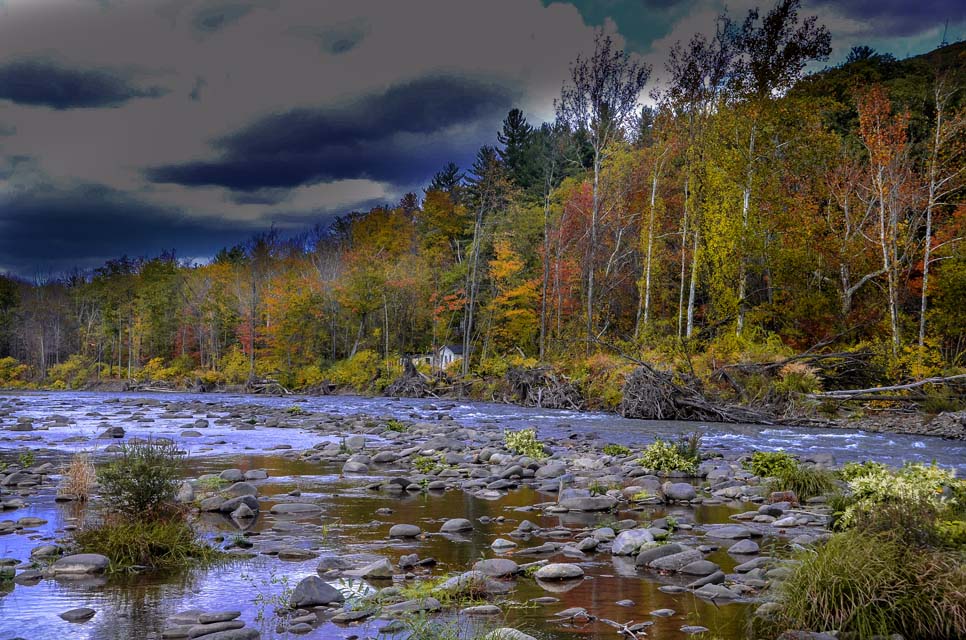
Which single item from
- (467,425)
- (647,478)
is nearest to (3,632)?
(647,478)

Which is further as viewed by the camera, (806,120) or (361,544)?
(806,120)

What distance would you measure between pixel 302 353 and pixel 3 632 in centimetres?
5442

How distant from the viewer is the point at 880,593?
15.8 feet

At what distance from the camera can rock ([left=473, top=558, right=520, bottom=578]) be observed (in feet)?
21.2

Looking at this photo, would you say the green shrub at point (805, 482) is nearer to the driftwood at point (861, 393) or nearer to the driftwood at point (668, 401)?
the driftwood at point (668, 401)

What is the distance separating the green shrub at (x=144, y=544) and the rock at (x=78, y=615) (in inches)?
47.7

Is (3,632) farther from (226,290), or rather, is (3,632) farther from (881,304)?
(226,290)

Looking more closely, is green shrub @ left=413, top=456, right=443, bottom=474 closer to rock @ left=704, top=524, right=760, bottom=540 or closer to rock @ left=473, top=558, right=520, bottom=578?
rock @ left=704, top=524, right=760, bottom=540

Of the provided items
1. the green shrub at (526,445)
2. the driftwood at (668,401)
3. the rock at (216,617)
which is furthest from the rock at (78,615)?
the driftwood at (668,401)

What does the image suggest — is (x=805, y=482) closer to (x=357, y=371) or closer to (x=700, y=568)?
(x=700, y=568)

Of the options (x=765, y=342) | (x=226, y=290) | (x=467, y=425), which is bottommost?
(x=467, y=425)

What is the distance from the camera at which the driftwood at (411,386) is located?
40.0 meters

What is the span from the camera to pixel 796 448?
53.4ft

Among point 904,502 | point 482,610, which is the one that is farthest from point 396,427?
point 904,502
